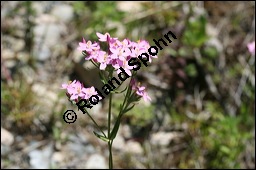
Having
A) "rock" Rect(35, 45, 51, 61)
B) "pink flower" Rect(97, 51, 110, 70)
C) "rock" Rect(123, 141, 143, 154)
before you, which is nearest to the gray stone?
"rock" Rect(123, 141, 143, 154)

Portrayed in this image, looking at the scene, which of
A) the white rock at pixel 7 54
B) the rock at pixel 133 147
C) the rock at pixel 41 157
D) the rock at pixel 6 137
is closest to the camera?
the rock at pixel 41 157

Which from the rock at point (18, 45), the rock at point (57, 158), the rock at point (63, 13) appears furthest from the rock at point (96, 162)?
the rock at point (63, 13)

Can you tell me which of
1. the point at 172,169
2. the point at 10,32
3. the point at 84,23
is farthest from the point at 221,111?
the point at 10,32

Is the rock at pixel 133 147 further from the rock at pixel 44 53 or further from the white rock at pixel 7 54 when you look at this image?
the white rock at pixel 7 54

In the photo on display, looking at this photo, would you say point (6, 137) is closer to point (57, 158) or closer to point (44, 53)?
point (57, 158)

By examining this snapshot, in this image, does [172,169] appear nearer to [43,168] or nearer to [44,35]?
[43,168]

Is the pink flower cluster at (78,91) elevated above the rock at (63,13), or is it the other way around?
the rock at (63,13)

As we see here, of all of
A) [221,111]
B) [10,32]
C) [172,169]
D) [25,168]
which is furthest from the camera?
[10,32]

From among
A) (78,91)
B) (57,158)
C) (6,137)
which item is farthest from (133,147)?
(78,91)
